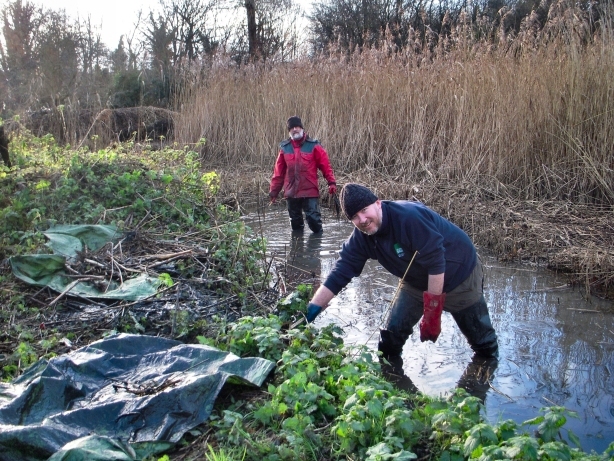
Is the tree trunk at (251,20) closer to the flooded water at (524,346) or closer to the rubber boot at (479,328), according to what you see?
the flooded water at (524,346)

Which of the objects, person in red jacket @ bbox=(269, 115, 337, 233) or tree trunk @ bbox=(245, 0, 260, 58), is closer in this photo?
person in red jacket @ bbox=(269, 115, 337, 233)

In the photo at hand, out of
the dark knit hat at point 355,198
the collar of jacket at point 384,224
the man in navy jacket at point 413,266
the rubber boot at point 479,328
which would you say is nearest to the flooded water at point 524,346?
the rubber boot at point 479,328

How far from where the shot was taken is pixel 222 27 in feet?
79.8

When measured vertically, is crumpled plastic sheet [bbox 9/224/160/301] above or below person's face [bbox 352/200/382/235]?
below

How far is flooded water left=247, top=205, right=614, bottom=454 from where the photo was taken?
154 inches

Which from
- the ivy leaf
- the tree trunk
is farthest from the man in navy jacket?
the tree trunk

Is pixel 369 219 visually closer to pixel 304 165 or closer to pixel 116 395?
pixel 116 395

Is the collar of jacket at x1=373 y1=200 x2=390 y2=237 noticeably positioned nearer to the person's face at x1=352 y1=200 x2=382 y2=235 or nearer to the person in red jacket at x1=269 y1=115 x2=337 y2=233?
the person's face at x1=352 y1=200 x2=382 y2=235

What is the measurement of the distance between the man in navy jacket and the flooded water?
277 mm

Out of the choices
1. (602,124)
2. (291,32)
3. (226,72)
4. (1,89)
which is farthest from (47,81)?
(602,124)

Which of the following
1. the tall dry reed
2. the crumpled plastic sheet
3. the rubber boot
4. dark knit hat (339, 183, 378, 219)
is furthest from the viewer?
the tall dry reed

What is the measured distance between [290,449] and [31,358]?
1973 mm

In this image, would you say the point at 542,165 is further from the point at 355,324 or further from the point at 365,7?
the point at 365,7

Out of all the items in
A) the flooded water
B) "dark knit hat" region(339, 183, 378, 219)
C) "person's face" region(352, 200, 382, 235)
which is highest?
"dark knit hat" region(339, 183, 378, 219)
